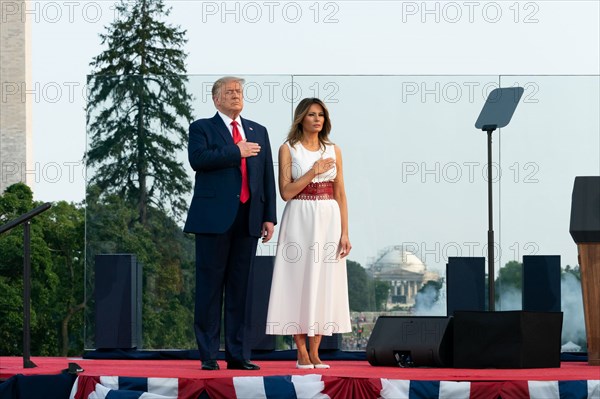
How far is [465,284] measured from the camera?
8336 millimetres

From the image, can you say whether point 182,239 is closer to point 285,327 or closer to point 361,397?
point 285,327

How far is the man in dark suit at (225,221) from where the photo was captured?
648cm

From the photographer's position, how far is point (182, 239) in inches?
336

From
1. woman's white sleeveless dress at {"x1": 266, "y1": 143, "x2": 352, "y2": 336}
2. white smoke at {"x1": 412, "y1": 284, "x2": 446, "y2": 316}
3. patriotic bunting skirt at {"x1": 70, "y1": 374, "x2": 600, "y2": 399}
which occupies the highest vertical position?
woman's white sleeveless dress at {"x1": 266, "y1": 143, "x2": 352, "y2": 336}

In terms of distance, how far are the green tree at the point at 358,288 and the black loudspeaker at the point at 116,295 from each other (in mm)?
1427

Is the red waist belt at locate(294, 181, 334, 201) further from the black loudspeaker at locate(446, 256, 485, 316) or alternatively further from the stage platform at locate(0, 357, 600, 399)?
the black loudspeaker at locate(446, 256, 485, 316)

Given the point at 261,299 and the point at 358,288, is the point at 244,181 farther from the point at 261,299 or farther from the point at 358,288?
the point at 358,288

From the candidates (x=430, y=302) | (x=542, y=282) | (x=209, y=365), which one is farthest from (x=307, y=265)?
(x=542, y=282)

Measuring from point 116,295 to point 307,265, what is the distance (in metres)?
2.15

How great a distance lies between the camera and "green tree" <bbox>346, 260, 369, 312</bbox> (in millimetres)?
8422

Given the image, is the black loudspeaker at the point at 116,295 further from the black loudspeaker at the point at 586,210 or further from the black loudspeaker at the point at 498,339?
the black loudspeaker at the point at 586,210

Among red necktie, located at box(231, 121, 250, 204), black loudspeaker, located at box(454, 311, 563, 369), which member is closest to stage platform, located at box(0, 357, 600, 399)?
black loudspeaker, located at box(454, 311, 563, 369)

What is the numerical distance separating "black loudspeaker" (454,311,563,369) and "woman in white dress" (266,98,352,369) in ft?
2.32

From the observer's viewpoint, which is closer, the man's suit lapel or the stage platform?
the stage platform
